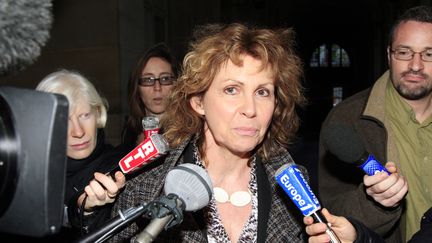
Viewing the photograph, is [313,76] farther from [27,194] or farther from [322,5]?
[27,194]

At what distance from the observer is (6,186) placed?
82 centimetres

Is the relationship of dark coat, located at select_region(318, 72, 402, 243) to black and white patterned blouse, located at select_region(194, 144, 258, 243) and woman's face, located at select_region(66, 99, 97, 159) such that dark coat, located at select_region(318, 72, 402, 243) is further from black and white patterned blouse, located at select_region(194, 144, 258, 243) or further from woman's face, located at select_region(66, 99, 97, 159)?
woman's face, located at select_region(66, 99, 97, 159)

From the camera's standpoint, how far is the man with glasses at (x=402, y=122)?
2318mm

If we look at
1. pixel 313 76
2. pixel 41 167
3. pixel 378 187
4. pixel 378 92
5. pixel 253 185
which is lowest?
pixel 313 76

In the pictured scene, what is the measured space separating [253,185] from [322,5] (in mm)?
17638

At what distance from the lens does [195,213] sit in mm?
1868

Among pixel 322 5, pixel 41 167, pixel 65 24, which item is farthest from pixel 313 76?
pixel 41 167

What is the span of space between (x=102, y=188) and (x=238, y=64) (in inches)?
29.0

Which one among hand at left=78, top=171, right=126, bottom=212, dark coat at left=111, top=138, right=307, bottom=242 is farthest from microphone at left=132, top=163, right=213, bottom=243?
dark coat at left=111, top=138, right=307, bottom=242

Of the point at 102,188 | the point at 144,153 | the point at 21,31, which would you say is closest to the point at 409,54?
the point at 144,153

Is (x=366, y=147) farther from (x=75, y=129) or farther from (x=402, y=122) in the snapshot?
(x=75, y=129)

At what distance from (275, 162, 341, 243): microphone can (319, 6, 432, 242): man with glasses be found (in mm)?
757

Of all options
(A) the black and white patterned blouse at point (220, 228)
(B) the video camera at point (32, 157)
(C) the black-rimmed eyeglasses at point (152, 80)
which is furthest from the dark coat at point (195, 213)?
(C) the black-rimmed eyeglasses at point (152, 80)

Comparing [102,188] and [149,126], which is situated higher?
[149,126]
